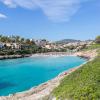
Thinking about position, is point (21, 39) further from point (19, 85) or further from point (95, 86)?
point (95, 86)

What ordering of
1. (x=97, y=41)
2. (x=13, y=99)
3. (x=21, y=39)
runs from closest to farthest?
(x=13, y=99), (x=97, y=41), (x=21, y=39)

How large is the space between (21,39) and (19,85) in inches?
5075

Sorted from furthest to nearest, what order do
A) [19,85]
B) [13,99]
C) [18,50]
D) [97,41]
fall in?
[97,41], [18,50], [19,85], [13,99]

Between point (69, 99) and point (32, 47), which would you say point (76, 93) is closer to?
A: point (69, 99)

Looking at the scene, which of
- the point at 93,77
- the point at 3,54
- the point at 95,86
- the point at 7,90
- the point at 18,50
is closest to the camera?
the point at 95,86

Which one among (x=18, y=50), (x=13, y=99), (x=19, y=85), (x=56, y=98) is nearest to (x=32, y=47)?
(x=18, y=50)

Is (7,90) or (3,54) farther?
(3,54)

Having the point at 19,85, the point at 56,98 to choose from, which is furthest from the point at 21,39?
the point at 56,98

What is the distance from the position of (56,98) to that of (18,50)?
114m

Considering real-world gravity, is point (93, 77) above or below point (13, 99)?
above

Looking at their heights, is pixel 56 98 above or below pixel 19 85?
above

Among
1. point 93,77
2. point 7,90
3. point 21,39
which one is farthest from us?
point 21,39

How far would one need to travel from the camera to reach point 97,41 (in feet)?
456

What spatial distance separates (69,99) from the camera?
15.4 metres
